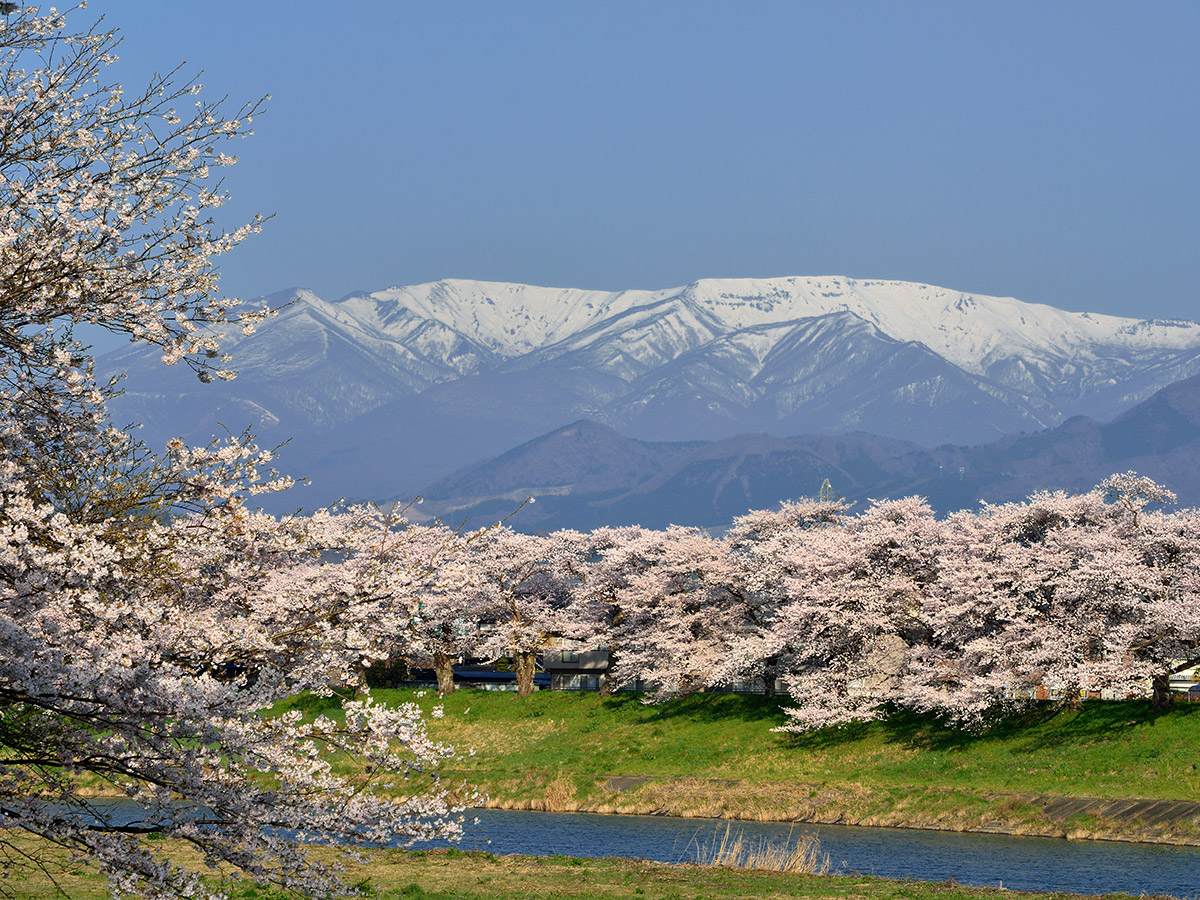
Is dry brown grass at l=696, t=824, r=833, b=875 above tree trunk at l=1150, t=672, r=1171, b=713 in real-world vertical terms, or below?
below

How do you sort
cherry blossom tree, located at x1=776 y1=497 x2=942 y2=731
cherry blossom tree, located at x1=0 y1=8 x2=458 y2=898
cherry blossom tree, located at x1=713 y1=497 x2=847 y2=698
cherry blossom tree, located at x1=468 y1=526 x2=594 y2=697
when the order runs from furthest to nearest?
cherry blossom tree, located at x1=468 y1=526 x2=594 y2=697
cherry blossom tree, located at x1=713 y1=497 x2=847 y2=698
cherry blossom tree, located at x1=776 y1=497 x2=942 y2=731
cherry blossom tree, located at x1=0 y1=8 x2=458 y2=898

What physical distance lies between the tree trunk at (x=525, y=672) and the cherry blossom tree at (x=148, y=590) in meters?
65.2

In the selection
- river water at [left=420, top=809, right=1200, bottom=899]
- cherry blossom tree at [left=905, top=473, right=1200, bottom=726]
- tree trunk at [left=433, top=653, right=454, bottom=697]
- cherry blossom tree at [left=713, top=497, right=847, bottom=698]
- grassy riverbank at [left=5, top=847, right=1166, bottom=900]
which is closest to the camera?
grassy riverbank at [left=5, top=847, right=1166, bottom=900]

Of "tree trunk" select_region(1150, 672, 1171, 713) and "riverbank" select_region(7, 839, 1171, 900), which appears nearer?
"riverbank" select_region(7, 839, 1171, 900)

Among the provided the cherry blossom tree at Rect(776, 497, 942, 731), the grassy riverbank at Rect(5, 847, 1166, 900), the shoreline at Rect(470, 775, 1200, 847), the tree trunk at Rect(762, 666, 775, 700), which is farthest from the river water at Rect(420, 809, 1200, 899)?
the tree trunk at Rect(762, 666, 775, 700)

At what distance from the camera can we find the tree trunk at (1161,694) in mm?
52344

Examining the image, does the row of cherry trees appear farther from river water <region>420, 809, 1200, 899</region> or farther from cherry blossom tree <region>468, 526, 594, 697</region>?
river water <region>420, 809, 1200, 899</region>

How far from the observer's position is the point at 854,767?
55469mm

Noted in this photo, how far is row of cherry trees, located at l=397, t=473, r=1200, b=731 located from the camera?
2090 inches

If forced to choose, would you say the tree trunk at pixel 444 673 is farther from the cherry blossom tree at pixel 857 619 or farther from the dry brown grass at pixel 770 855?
the dry brown grass at pixel 770 855

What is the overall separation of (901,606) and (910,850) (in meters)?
18.9

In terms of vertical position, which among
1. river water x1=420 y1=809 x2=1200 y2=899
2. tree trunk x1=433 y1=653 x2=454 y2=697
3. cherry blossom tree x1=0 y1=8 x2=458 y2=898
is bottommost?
tree trunk x1=433 y1=653 x2=454 y2=697

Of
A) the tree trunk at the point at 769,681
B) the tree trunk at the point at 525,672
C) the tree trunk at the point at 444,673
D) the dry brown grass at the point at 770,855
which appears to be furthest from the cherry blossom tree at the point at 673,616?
the dry brown grass at the point at 770,855

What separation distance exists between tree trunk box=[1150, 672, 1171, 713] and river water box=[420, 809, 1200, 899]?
39.5 ft
